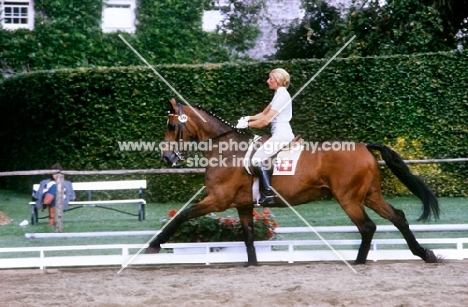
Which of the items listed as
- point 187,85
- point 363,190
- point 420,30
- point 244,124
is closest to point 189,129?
point 244,124

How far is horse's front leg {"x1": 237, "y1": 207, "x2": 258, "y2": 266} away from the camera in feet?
28.1

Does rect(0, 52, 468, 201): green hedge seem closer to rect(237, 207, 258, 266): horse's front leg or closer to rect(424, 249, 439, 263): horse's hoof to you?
rect(237, 207, 258, 266): horse's front leg

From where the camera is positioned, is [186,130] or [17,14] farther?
[17,14]

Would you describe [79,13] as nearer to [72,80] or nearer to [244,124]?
[72,80]

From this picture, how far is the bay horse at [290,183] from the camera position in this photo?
8359mm

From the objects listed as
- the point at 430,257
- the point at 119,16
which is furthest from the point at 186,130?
the point at 119,16

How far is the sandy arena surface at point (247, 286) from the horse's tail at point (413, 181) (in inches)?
25.7

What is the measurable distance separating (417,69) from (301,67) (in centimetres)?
234

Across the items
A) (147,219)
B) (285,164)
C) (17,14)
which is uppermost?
(17,14)

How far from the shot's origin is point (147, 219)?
42.6 feet

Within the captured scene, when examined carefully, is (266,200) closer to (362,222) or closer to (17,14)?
(362,222)

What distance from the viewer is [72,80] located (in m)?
15.2

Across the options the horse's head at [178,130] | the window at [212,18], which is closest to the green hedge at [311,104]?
the window at [212,18]

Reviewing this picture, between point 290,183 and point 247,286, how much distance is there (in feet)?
5.63
